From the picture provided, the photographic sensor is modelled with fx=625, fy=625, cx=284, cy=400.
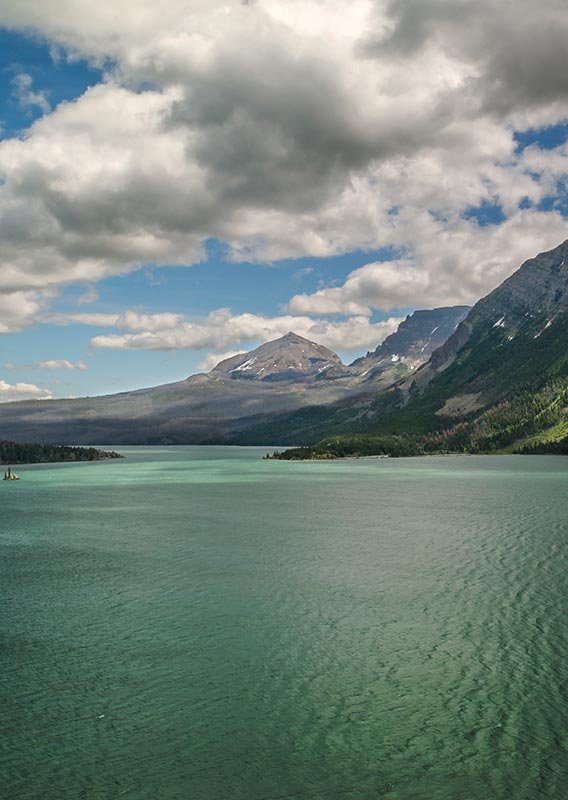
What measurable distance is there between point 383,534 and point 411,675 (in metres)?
65.1

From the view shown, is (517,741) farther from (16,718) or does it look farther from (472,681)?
(16,718)

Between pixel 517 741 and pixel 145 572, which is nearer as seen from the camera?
pixel 517 741

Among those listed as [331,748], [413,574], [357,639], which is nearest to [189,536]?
[413,574]

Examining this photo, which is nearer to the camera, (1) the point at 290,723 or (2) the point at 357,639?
(1) the point at 290,723

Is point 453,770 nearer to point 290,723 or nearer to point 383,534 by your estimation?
point 290,723

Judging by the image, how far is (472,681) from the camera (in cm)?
4094

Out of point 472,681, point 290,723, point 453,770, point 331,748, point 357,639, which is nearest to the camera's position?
point 453,770

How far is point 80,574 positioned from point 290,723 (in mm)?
49232

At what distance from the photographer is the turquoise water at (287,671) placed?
30000mm

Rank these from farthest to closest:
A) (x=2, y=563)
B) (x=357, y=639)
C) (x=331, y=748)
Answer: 1. (x=2, y=563)
2. (x=357, y=639)
3. (x=331, y=748)

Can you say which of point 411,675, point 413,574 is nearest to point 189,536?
point 413,574

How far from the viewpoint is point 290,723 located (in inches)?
1395

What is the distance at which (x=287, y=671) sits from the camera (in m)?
43.7

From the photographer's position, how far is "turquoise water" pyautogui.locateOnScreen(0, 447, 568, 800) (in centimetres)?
3000
